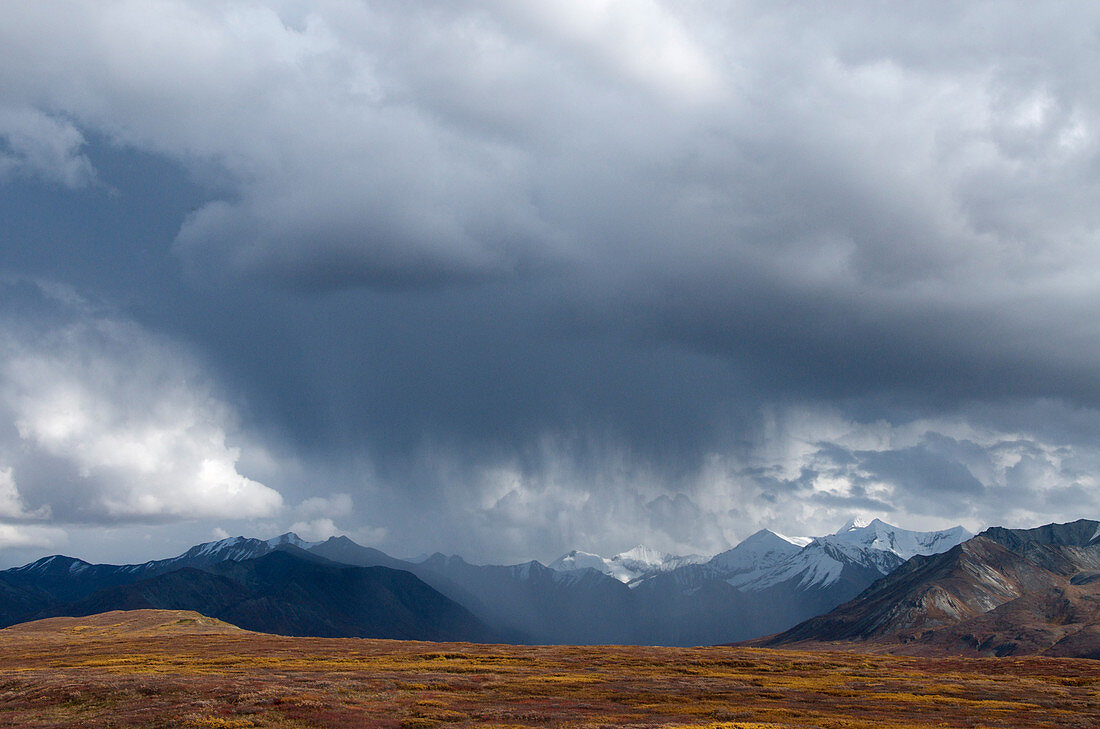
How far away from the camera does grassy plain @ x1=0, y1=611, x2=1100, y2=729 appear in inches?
3017

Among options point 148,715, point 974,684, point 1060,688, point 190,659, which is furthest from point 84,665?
point 1060,688

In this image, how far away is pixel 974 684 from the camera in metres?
128

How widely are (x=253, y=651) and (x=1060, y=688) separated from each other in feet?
499

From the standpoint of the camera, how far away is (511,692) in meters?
102

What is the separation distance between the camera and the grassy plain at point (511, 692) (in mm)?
76625

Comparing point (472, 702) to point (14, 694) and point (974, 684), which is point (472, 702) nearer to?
point (14, 694)

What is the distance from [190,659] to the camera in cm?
14438

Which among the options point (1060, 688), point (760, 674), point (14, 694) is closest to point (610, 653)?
point (760, 674)

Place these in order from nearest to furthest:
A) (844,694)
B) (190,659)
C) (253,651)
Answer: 1. (844,694)
2. (190,659)
3. (253,651)

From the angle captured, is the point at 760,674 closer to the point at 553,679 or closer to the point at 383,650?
the point at 553,679

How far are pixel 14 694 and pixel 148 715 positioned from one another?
91.0 ft

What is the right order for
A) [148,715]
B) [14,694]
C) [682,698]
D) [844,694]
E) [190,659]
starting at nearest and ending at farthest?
[148,715] → [14,694] → [682,698] → [844,694] → [190,659]

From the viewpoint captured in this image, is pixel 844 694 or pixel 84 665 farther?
pixel 84 665

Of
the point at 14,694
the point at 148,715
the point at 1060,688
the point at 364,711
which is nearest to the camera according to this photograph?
the point at 148,715
